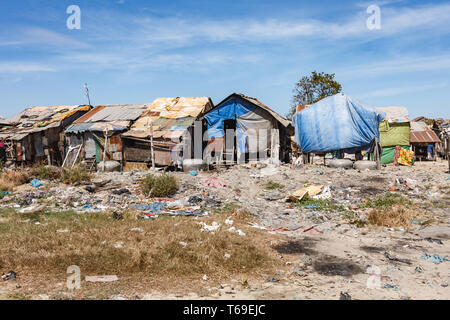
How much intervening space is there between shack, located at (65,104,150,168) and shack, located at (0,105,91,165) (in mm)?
917

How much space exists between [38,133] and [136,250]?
1715cm

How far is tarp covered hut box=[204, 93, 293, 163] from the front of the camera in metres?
16.8

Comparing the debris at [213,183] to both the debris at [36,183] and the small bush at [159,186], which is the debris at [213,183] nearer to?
the small bush at [159,186]

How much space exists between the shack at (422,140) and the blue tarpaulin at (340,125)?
942 cm

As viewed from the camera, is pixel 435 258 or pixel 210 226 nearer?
pixel 435 258

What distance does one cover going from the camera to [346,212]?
8.94m

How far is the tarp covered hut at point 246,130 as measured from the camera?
55.2 ft

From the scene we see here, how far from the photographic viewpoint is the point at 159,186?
34.3 ft

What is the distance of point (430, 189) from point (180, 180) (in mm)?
8123

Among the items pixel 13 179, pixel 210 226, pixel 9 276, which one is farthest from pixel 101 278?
pixel 13 179

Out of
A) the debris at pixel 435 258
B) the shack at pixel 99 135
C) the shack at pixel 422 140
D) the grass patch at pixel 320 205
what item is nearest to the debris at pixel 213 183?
the grass patch at pixel 320 205

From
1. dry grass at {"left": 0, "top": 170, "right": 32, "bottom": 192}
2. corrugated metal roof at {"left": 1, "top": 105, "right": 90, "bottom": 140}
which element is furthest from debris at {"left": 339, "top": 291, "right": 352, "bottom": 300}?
corrugated metal roof at {"left": 1, "top": 105, "right": 90, "bottom": 140}

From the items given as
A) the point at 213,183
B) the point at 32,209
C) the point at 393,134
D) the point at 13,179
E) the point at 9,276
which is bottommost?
the point at 9,276

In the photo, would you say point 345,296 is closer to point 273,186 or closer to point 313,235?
point 313,235
